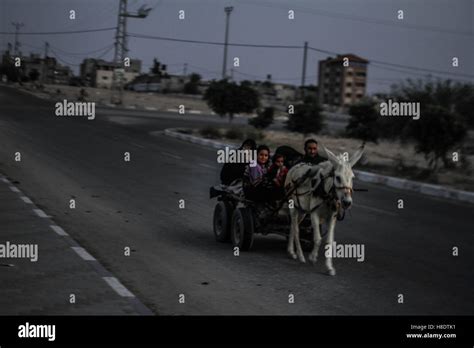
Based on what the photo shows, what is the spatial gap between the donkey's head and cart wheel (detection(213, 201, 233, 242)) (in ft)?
9.42

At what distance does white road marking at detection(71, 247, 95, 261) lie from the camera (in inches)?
394

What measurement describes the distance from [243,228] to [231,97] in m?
36.9

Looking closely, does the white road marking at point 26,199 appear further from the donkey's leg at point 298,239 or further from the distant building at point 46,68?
the distant building at point 46,68

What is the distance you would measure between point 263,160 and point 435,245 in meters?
3.34

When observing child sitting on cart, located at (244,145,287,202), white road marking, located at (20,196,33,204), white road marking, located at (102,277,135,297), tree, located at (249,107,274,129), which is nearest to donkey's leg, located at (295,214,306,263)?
child sitting on cart, located at (244,145,287,202)

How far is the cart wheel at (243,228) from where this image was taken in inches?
427

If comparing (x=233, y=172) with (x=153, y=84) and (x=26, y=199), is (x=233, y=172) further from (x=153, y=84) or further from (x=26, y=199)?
(x=153, y=84)

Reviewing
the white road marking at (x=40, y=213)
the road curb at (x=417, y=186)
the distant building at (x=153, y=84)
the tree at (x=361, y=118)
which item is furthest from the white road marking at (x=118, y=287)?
the distant building at (x=153, y=84)

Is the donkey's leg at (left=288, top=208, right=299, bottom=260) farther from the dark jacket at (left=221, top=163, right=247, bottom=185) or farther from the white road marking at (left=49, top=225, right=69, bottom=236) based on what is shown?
the white road marking at (left=49, top=225, right=69, bottom=236)

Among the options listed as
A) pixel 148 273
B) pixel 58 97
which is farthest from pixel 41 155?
pixel 58 97

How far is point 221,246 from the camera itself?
38.0 feet

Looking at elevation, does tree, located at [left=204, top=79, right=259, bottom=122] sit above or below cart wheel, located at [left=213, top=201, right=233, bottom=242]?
above

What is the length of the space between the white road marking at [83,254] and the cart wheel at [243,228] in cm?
214
